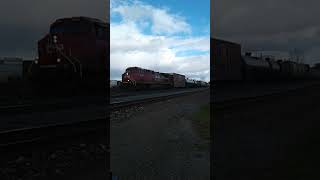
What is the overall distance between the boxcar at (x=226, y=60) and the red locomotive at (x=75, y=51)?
686 centimetres

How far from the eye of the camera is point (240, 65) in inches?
997

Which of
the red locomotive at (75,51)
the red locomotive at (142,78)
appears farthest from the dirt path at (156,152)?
the red locomotive at (142,78)

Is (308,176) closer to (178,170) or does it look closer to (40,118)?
(178,170)

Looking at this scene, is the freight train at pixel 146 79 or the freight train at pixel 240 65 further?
the freight train at pixel 146 79

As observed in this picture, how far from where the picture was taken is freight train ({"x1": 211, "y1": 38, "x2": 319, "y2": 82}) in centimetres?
2241

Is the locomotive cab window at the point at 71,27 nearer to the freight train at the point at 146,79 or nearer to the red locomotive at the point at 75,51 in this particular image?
the red locomotive at the point at 75,51

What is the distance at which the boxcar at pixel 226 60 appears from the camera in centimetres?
2198

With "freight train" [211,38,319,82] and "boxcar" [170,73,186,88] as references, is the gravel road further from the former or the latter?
"boxcar" [170,73,186,88]

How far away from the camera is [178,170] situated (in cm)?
620

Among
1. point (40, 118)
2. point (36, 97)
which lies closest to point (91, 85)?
point (36, 97)

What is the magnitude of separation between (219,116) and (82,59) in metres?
7.20

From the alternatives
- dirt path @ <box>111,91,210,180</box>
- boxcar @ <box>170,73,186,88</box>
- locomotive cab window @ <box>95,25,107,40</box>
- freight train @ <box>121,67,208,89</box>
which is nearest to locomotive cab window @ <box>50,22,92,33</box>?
locomotive cab window @ <box>95,25,107,40</box>

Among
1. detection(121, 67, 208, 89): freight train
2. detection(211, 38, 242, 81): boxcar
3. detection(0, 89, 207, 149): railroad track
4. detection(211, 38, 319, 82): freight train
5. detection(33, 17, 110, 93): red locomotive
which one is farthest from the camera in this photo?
detection(121, 67, 208, 89): freight train

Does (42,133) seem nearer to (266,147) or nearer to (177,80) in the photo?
(266,147)
